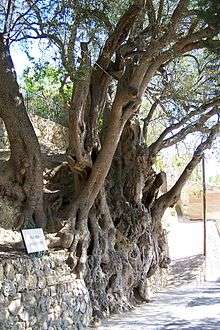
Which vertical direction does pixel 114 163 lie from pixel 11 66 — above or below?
below

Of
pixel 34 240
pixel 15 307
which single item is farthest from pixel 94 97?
pixel 15 307

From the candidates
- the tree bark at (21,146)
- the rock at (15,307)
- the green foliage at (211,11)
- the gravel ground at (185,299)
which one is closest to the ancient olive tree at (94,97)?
the tree bark at (21,146)

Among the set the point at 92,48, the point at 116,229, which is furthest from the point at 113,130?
the point at 116,229

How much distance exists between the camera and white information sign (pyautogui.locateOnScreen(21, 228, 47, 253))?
24.4 ft

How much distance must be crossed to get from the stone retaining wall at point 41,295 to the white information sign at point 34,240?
0.14 meters

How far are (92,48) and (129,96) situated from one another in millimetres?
1468

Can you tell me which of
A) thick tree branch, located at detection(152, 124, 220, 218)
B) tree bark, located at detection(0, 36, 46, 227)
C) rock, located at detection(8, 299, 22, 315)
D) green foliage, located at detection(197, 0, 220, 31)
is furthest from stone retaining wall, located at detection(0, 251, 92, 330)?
thick tree branch, located at detection(152, 124, 220, 218)

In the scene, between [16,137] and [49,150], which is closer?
[16,137]

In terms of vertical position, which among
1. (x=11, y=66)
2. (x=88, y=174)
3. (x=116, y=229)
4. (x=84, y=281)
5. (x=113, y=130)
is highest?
(x=11, y=66)

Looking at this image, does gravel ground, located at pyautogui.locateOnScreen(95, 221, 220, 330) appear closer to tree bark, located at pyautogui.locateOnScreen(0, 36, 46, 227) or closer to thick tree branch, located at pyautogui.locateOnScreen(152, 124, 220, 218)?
thick tree branch, located at pyautogui.locateOnScreen(152, 124, 220, 218)

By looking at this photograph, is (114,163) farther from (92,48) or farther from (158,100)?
(92,48)

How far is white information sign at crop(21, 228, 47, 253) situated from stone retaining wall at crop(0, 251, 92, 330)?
0.46 ft

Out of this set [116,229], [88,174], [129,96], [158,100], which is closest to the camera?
[129,96]

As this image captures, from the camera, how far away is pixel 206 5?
7.04 meters
